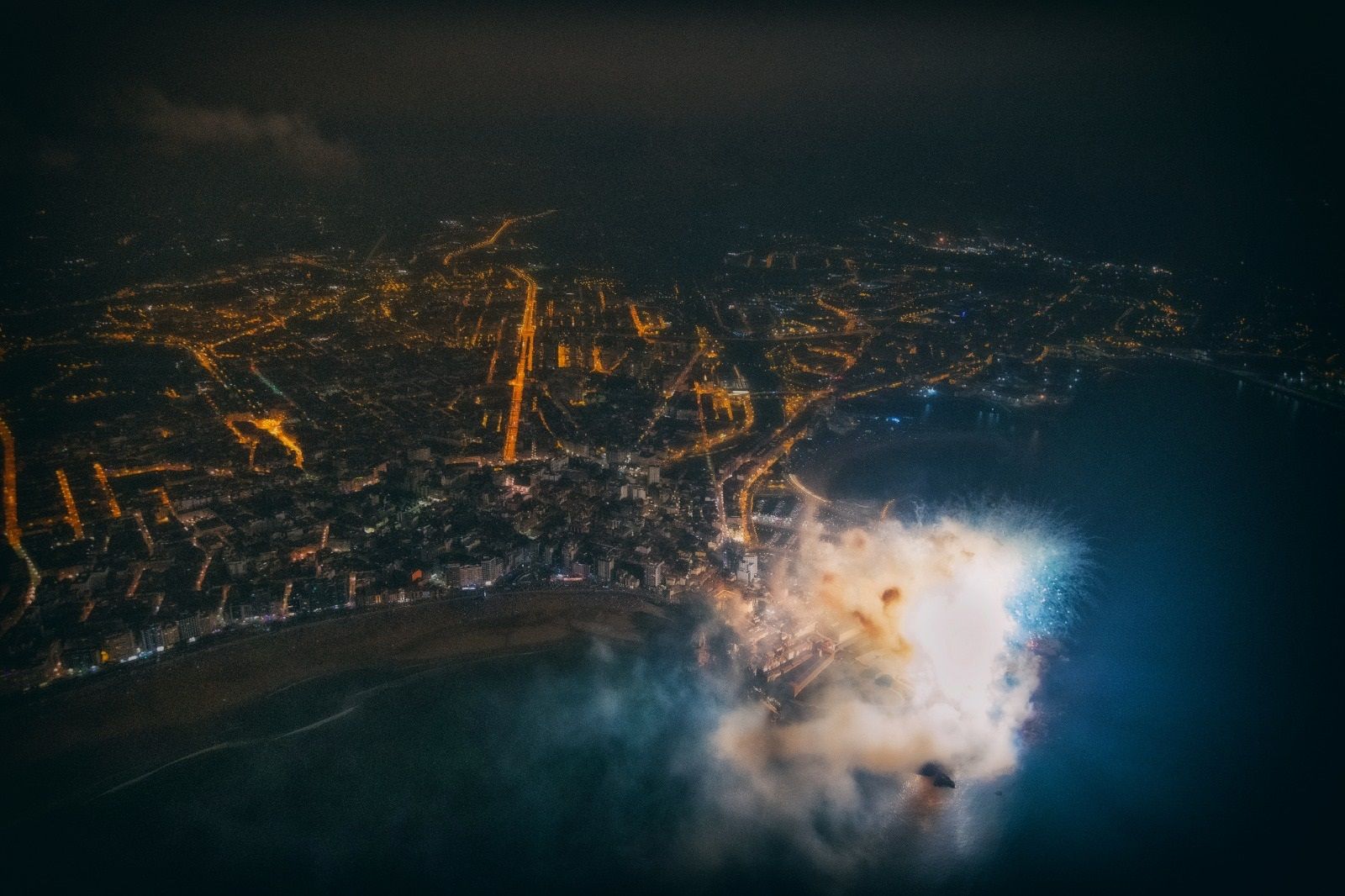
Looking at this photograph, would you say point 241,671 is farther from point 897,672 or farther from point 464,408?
point 464,408

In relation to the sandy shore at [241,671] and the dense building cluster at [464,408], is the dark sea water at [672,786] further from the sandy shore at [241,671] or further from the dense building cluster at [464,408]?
the dense building cluster at [464,408]

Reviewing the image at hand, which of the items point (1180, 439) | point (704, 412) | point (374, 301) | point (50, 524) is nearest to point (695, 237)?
point (374, 301)

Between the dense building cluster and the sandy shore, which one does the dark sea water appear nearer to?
the sandy shore

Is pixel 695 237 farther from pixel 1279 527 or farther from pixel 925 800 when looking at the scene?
pixel 925 800

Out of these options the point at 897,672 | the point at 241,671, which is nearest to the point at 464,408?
the point at 241,671

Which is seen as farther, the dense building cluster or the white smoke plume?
the dense building cluster

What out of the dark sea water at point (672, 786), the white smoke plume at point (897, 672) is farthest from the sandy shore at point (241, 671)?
the white smoke plume at point (897, 672)

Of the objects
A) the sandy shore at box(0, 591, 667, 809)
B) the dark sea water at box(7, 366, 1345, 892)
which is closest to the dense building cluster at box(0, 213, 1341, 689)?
the sandy shore at box(0, 591, 667, 809)
